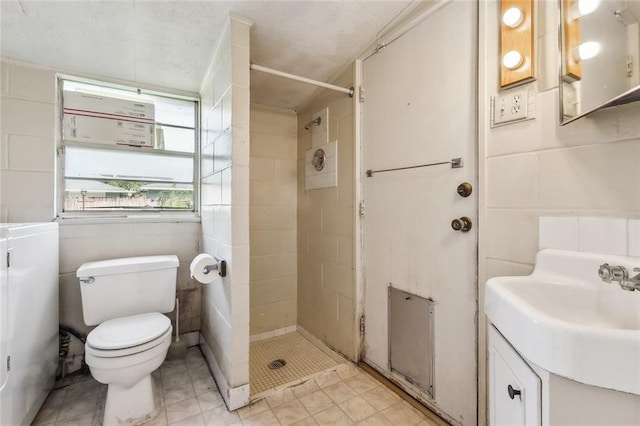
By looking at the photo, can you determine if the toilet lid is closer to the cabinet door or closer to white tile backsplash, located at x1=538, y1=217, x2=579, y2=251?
the cabinet door

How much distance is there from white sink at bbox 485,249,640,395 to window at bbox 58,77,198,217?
2.28 metres

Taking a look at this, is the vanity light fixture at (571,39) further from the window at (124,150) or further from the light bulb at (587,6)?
the window at (124,150)

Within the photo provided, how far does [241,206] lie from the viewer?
1557mm

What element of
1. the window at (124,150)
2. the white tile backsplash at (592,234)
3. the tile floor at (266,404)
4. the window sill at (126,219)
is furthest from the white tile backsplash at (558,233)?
the window at (124,150)

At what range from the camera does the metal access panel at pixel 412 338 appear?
1490 millimetres

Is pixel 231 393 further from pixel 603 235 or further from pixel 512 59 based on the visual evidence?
pixel 512 59

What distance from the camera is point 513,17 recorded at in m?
1.09

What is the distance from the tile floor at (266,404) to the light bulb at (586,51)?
5.49ft

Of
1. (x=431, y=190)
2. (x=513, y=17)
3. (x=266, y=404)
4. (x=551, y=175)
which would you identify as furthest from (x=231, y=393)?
(x=513, y=17)

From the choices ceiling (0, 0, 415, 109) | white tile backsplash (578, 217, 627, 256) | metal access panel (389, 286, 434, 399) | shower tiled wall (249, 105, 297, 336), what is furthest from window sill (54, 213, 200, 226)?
white tile backsplash (578, 217, 627, 256)

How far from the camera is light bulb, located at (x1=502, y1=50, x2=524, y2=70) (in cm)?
108

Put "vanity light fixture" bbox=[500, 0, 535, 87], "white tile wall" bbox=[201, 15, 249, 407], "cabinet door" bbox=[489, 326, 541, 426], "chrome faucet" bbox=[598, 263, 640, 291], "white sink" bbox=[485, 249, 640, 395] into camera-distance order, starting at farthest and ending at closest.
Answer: "white tile wall" bbox=[201, 15, 249, 407] → "vanity light fixture" bbox=[500, 0, 535, 87] → "chrome faucet" bbox=[598, 263, 640, 291] → "cabinet door" bbox=[489, 326, 541, 426] → "white sink" bbox=[485, 249, 640, 395]

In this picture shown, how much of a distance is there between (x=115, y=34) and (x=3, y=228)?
3.79 ft

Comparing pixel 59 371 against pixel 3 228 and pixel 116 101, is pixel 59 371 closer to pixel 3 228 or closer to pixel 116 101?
pixel 3 228
